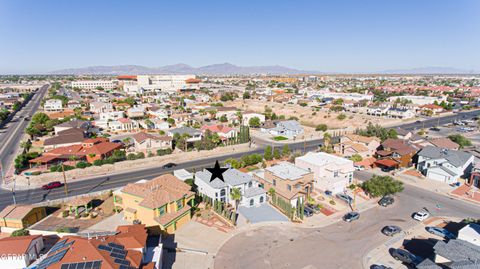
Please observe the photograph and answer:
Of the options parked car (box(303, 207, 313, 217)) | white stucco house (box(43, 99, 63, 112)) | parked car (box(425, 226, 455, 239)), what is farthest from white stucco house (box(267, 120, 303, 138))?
white stucco house (box(43, 99, 63, 112))

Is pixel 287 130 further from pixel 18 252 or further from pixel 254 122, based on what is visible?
pixel 18 252

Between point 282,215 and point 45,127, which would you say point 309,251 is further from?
point 45,127

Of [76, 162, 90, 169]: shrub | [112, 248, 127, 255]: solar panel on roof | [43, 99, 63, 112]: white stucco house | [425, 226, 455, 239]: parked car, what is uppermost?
[43, 99, 63, 112]: white stucco house

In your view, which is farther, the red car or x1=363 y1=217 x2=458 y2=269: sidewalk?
the red car

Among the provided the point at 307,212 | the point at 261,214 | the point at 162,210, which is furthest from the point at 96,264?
the point at 307,212

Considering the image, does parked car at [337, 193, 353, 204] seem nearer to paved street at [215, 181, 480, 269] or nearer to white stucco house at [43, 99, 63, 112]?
paved street at [215, 181, 480, 269]

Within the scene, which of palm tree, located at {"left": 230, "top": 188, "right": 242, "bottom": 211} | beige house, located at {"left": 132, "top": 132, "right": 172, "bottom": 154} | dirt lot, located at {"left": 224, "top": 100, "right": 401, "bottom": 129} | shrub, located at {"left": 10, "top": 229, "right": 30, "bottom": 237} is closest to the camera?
shrub, located at {"left": 10, "top": 229, "right": 30, "bottom": 237}
